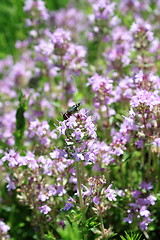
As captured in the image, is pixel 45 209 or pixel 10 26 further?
pixel 10 26

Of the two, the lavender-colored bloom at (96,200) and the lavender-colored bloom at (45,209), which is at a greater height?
the lavender-colored bloom at (45,209)

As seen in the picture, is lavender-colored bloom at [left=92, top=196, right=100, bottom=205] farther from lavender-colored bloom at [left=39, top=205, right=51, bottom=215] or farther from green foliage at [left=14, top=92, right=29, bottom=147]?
green foliage at [left=14, top=92, right=29, bottom=147]

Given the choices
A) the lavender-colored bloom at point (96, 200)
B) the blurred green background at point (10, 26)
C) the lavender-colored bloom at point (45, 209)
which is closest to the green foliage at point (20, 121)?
the lavender-colored bloom at point (45, 209)

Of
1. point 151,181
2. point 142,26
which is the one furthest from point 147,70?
point 151,181

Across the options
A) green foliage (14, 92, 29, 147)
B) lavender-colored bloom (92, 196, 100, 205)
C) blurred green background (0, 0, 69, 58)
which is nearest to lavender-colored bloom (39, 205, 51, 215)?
lavender-colored bloom (92, 196, 100, 205)

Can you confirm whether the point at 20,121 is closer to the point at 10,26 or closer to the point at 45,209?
the point at 45,209

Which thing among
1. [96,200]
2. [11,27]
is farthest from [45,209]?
[11,27]

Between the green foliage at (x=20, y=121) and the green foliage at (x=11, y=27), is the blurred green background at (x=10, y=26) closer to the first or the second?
the green foliage at (x=11, y=27)

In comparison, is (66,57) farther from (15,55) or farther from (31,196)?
(15,55)
